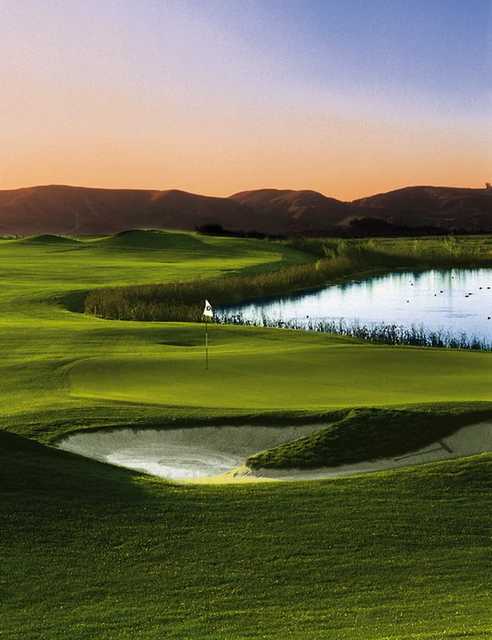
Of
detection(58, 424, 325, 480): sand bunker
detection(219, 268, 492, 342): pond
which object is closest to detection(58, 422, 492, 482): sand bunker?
detection(58, 424, 325, 480): sand bunker

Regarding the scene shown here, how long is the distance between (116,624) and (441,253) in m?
62.6

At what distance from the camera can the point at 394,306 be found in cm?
4053

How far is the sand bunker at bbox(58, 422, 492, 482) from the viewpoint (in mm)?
10898

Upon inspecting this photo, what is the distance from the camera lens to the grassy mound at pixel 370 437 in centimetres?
1120

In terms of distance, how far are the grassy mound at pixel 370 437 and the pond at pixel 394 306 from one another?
17.0m

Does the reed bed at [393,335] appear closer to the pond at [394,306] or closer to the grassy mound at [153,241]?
the pond at [394,306]

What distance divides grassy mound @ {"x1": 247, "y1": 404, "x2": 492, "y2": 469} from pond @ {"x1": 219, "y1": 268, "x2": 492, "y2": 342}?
17024 mm

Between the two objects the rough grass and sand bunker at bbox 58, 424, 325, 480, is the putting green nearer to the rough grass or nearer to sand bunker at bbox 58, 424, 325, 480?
sand bunker at bbox 58, 424, 325, 480

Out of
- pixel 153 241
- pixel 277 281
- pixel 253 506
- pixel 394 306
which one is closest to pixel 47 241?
pixel 153 241

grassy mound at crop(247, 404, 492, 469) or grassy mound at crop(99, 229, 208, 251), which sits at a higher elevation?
grassy mound at crop(99, 229, 208, 251)

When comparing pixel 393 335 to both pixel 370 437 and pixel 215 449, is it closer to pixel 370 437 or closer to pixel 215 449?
pixel 370 437

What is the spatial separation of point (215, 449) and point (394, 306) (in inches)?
1162

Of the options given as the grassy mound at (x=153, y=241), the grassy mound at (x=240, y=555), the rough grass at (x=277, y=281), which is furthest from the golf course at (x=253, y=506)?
the grassy mound at (x=153, y=241)

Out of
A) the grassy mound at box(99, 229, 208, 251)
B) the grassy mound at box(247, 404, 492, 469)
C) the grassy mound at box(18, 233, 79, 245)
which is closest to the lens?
the grassy mound at box(247, 404, 492, 469)
